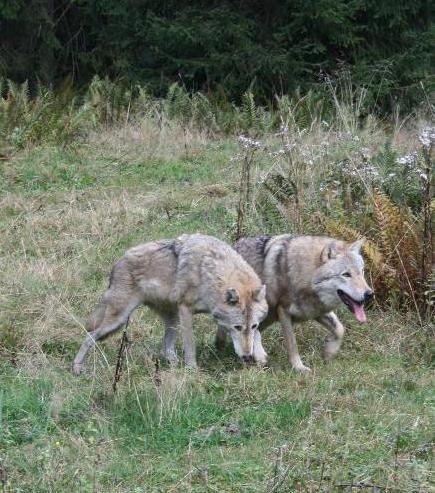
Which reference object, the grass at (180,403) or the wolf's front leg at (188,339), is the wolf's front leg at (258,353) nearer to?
the grass at (180,403)

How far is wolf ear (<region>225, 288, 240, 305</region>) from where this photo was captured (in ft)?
24.0

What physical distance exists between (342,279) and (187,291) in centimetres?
128

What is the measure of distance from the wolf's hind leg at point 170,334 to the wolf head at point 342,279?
1279 mm

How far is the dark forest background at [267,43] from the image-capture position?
Result: 18.4 metres

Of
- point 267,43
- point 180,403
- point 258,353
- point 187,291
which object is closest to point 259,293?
point 258,353

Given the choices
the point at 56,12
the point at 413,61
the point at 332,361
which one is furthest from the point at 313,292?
the point at 56,12

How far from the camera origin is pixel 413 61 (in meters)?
18.5

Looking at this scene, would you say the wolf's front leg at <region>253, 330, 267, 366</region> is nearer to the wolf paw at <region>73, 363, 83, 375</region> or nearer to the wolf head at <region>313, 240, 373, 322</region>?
the wolf head at <region>313, 240, 373, 322</region>

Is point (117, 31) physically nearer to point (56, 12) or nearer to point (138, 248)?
point (56, 12)

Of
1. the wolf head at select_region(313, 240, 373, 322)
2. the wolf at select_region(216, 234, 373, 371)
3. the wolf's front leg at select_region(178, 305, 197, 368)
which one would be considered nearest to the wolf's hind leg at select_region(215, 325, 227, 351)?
the wolf at select_region(216, 234, 373, 371)

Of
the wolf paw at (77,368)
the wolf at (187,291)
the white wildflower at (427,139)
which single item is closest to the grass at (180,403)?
the wolf paw at (77,368)

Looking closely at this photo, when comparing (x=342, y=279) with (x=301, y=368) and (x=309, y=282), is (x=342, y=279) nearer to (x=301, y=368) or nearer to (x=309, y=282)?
(x=309, y=282)

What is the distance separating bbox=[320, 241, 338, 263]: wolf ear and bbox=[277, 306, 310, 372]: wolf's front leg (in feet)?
1.93

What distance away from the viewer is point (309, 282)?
7723 mm
